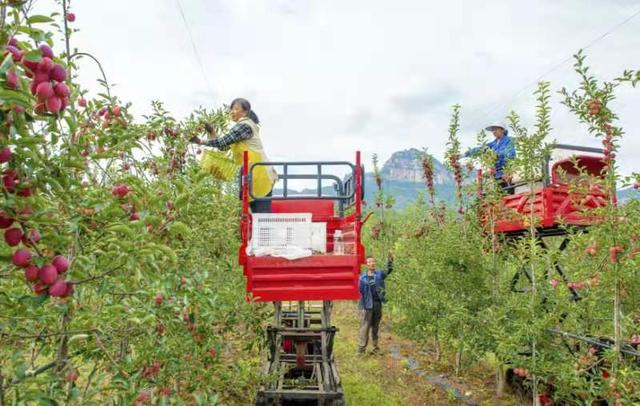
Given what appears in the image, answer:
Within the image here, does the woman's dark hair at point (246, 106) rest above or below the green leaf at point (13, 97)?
above

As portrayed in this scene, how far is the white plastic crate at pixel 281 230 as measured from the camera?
5559 mm

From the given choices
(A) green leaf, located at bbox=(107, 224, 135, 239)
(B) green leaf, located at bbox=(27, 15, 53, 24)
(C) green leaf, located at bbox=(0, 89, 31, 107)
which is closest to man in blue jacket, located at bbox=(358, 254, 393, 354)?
(A) green leaf, located at bbox=(107, 224, 135, 239)

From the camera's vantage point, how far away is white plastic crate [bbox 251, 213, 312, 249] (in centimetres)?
556

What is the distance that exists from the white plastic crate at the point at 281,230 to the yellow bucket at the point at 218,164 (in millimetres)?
711

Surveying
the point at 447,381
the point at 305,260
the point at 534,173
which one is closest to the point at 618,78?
the point at 534,173

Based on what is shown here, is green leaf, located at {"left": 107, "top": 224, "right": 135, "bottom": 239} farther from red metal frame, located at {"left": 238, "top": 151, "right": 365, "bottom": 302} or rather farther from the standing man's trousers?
the standing man's trousers

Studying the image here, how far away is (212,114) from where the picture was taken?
193 inches

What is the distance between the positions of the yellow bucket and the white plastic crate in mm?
711

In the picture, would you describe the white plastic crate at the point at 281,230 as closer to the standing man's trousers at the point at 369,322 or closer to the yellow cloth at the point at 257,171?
the yellow cloth at the point at 257,171

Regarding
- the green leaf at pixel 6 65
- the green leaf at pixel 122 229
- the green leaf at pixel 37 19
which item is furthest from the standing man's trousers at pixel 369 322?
the green leaf at pixel 6 65

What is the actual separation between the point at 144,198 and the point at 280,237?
372cm

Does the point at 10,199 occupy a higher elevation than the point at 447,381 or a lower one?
higher

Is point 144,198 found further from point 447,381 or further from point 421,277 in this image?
point 447,381

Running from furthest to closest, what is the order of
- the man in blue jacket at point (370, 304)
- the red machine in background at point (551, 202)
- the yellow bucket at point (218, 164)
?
the man in blue jacket at point (370, 304) → the red machine in background at point (551, 202) → the yellow bucket at point (218, 164)
